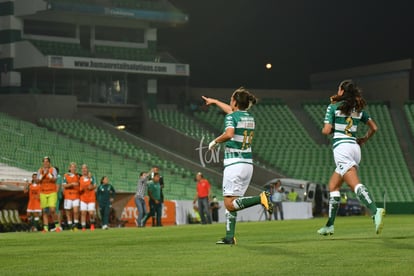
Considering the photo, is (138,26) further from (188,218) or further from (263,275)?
(263,275)

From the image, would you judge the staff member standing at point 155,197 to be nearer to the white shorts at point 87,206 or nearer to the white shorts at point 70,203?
the white shorts at point 87,206

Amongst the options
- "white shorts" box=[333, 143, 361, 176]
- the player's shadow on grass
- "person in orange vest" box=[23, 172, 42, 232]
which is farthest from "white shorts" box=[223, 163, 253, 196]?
"person in orange vest" box=[23, 172, 42, 232]

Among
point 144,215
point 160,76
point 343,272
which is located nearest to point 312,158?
point 160,76

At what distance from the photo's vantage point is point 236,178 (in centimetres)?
1546

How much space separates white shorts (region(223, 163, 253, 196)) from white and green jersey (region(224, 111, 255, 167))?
0.09m

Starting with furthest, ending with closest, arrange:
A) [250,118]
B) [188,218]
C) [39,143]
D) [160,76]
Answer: [160,76] < [39,143] < [188,218] < [250,118]

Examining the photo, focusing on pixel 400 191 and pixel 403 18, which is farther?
pixel 403 18

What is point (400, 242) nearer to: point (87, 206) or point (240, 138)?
point (240, 138)

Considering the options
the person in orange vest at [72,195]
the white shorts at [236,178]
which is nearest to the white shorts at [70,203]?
the person in orange vest at [72,195]

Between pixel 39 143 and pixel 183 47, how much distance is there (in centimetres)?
2215

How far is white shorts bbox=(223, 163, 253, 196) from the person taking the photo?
15430mm

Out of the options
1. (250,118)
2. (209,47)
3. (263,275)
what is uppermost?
→ (209,47)

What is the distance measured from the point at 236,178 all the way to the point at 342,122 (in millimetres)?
2005

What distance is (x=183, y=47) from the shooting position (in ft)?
230
